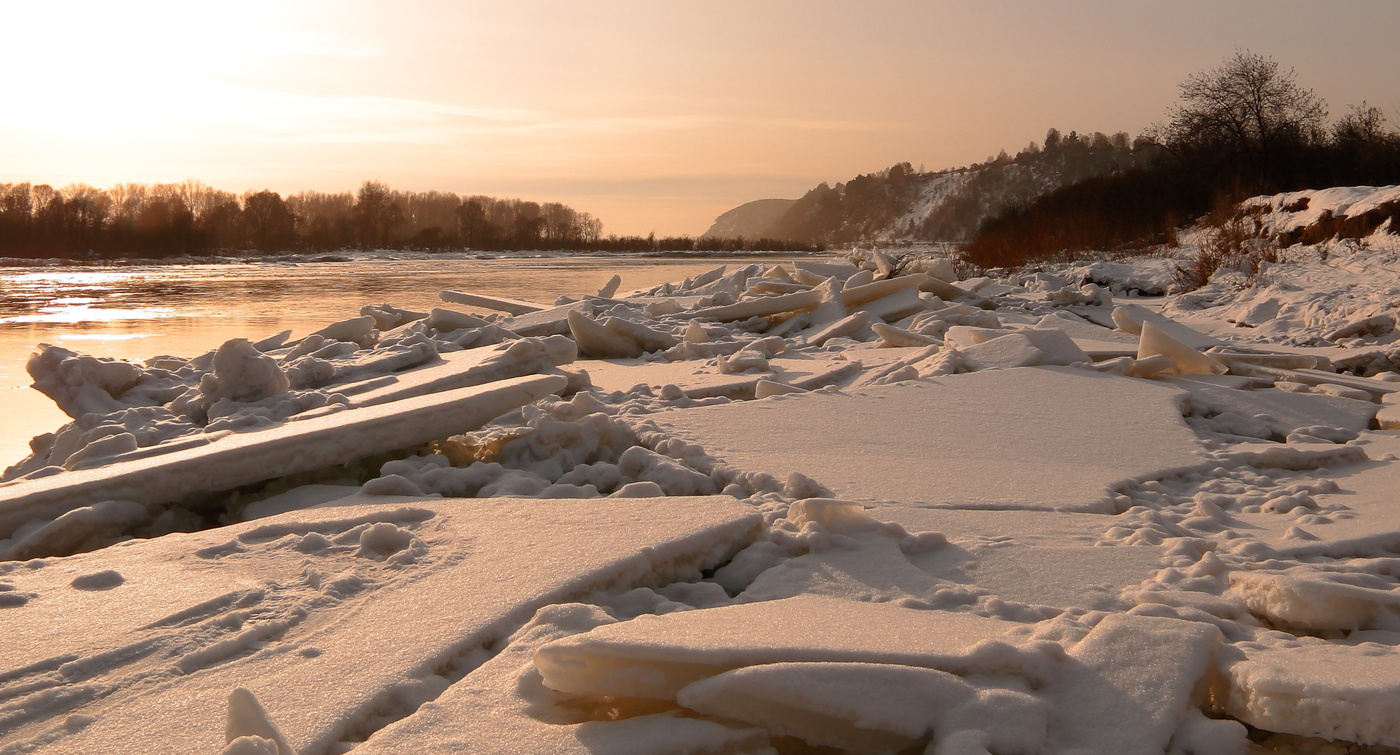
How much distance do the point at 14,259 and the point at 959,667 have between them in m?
41.4

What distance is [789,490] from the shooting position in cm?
283

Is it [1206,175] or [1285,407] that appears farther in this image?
[1206,175]

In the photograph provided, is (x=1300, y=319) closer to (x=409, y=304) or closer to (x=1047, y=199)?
(x=409, y=304)

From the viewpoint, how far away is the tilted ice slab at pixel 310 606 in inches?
61.2

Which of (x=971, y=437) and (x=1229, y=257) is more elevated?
(x=1229, y=257)

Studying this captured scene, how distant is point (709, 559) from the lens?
7.59 feet

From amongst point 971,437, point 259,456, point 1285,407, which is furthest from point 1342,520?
point 259,456

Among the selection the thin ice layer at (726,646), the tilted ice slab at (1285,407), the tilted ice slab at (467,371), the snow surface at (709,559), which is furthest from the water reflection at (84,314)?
the tilted ice slab at (1285,407)

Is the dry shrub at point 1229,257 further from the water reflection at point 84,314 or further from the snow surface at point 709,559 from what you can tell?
the water reflection at point 84,314

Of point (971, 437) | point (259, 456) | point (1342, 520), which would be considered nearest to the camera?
point (1342, 520)

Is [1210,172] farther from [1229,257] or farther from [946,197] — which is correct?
[946,197]

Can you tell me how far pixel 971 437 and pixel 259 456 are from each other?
2.63 meters

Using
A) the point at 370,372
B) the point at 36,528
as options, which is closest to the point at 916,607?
the point at 36,528

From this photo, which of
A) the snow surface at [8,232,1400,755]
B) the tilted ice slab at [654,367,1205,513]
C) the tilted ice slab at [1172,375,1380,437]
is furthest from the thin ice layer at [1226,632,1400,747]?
the tilted ice slab at [1172,375,1380,437]
